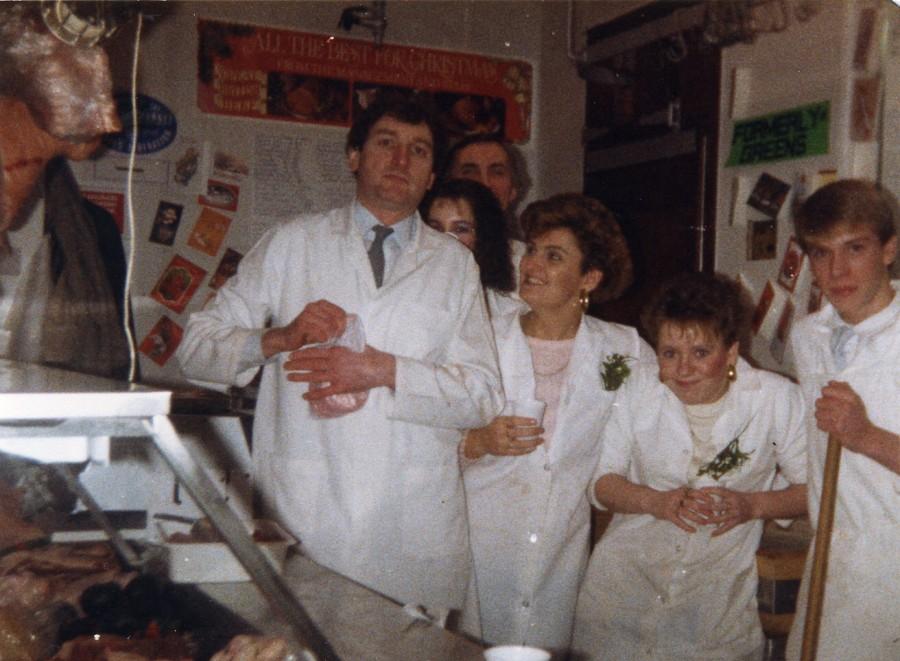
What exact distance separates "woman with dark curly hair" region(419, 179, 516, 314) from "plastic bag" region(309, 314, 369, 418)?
Result: 370mm

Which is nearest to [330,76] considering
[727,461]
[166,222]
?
[166,222]

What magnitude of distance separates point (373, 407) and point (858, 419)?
0.73 metres

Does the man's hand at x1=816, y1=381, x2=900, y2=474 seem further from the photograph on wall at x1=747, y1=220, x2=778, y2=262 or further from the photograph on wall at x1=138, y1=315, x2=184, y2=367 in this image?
the photograph on wall at x1=138, y1=315, x2=184, y2=367

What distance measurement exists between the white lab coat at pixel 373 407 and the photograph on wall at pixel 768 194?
88 centimetres

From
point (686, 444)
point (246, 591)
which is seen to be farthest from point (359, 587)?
point (686, 444)

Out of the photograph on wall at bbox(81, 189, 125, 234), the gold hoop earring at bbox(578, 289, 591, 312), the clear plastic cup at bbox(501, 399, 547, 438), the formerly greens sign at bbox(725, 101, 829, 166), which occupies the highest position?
the formerly greens sign at bbox(725, 101, 829, 166)

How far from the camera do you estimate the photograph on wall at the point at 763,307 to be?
2.27 meters

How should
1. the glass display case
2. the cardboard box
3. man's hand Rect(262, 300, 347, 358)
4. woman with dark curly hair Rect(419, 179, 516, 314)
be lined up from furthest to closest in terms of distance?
woman with dark curly hair Rect(419, 179, 516, 314) → man's hand Rect(262, 300, 347, 358) → the cardboard box → the glass display case

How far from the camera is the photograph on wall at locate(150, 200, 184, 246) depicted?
8.86 ft

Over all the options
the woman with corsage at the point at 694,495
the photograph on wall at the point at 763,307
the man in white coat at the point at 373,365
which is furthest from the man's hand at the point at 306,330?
the photograph on wall at the point at 763,307

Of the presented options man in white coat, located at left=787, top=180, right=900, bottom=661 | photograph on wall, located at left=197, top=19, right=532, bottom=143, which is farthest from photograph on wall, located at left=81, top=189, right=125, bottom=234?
man in white coat, located at left=787, top=180, right=900, bottom=661

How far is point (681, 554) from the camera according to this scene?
174 cm

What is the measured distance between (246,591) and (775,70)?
1.71m

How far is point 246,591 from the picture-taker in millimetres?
1108
